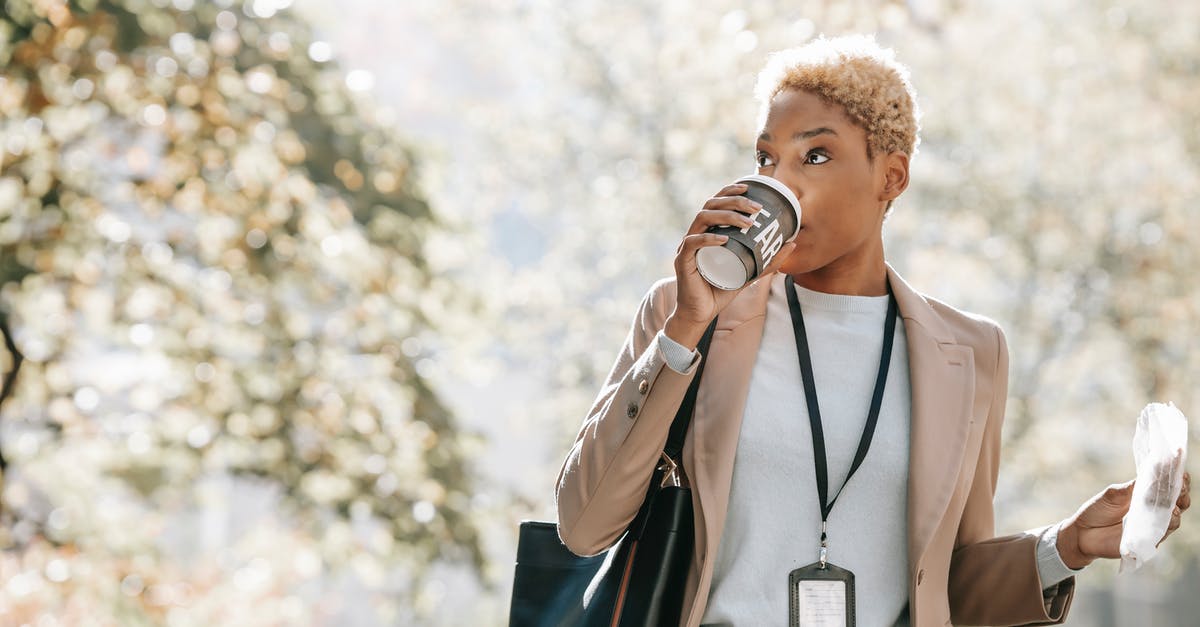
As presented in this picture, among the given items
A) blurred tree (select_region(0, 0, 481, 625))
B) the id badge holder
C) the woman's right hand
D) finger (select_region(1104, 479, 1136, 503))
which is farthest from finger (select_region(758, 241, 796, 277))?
blurred tree (select_region(0, 0, 481, 625))

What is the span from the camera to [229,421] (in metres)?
5.50

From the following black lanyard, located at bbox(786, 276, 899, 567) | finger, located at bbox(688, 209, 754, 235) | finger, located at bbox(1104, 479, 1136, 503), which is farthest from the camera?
black lanyard, located at bbox(786, 276, 899, 567)

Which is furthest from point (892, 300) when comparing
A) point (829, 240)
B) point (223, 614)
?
point (223, 614)

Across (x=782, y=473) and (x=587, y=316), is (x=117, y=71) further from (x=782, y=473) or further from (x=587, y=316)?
(x=587, y=316)

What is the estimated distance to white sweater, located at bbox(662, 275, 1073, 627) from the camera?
1.81 m

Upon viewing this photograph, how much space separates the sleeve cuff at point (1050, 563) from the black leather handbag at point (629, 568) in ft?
1.73

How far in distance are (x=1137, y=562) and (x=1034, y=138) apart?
9.77 m

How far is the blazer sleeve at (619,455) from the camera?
1.76 metres

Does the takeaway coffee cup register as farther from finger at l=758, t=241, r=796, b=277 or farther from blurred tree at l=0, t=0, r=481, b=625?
blurred tree at l=0, t=0, r=481, b=625

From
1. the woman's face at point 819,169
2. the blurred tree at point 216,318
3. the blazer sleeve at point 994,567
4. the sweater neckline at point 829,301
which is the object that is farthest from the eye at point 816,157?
the blurred tree at point 216,318

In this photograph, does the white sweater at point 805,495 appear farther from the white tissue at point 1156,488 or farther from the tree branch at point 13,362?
the tree branch at point 13,362

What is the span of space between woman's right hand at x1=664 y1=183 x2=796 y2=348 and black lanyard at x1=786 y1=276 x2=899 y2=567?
8.1 inches

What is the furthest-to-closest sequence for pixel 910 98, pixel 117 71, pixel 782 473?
pixel 117 71 < pixel 910 98 < pixel 782 473

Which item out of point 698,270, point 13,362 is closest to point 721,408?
point 698,270
